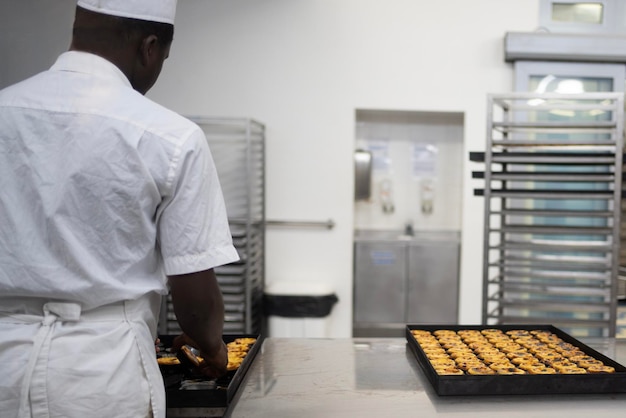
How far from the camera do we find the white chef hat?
3.35 feet

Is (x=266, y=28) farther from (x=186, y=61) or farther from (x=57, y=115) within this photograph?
(x=57, y=115)

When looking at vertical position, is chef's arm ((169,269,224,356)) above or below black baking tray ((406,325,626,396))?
above

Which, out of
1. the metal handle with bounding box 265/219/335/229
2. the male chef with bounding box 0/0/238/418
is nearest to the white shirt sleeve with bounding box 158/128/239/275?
the male chef with bounding box 0/0/238/418

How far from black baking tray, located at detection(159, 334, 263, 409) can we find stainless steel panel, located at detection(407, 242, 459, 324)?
8.61ft

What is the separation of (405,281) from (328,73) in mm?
1661

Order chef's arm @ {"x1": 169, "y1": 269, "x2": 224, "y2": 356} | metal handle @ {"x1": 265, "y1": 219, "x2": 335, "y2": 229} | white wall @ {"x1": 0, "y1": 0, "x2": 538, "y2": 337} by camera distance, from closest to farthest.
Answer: chef's arm @ {"x1": 169, "y1": 269, "x2": 224, "y2": 356}
white wall @ {"x1": 0, "y1": 0, "x2": 538, "y2": 337}
metal handle @ {"x1": 265, "y1": 219, "x2": 335, "y2": 229}

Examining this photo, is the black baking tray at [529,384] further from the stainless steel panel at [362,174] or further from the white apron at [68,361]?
the stainless steel panel at [362,174]

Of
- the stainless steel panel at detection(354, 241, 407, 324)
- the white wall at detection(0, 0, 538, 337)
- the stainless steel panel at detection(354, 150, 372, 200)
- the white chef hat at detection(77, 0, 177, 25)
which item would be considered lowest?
the stainless steel panel at detection(354, 241, 407, 324)

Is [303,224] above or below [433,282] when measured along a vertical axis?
above

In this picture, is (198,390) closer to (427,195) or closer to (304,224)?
(304,224)

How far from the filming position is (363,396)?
1.41 metres

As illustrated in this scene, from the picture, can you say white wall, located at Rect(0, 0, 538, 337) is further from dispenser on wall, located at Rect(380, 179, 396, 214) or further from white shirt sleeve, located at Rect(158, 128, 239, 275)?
white shirt sleeve, located at Rect(158, 128, 239, 275)

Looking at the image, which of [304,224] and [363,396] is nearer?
[363,396]

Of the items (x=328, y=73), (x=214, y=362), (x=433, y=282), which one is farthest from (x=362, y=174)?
(x=214, y=362)
